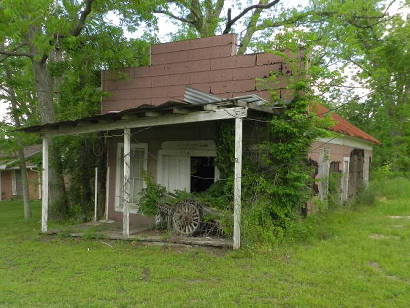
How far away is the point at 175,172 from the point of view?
977cm

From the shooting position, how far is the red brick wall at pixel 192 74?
8.80 meters

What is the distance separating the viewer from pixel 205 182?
9.78m

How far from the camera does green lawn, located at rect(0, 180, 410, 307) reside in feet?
14.9

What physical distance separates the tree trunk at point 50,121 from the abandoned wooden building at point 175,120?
5.30 feet

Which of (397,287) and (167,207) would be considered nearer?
(397,287)

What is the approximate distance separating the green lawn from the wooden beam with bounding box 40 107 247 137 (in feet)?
8.24

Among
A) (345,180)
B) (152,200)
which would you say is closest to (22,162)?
(152,200)

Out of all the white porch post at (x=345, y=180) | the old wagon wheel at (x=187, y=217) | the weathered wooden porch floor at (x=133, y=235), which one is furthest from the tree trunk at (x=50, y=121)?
the white porch post at (x=345, y=180)

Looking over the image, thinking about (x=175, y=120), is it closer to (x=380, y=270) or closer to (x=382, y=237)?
(x=380, y=270)

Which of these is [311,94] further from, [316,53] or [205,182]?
[316,53]

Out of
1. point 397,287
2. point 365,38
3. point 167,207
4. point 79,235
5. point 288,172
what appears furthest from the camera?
point 365,38

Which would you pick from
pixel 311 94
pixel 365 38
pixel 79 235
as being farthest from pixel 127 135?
pixel 365 38

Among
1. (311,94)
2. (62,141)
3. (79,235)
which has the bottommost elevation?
(79,235)

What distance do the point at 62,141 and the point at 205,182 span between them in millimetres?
5401
